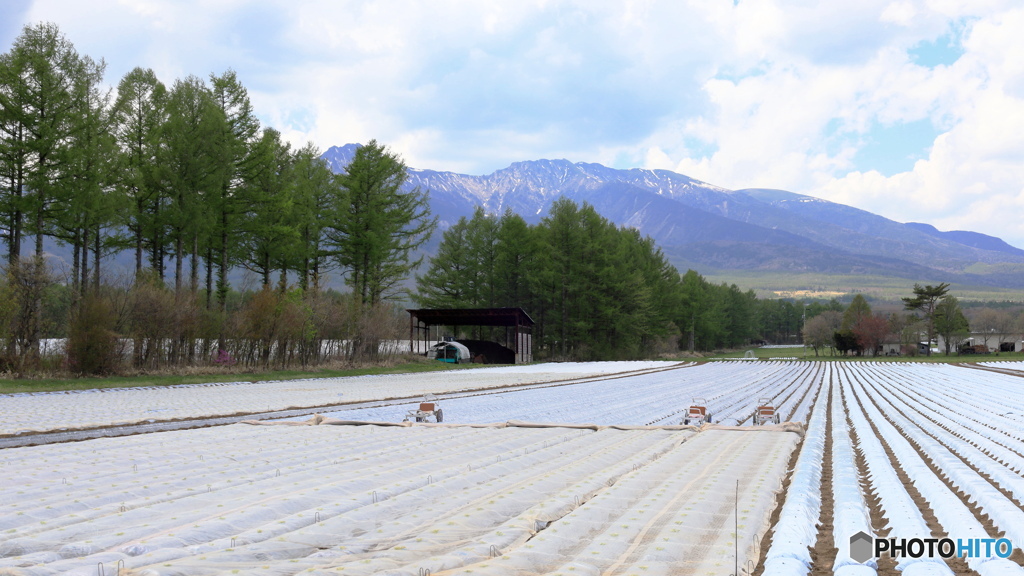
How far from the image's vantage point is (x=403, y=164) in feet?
128

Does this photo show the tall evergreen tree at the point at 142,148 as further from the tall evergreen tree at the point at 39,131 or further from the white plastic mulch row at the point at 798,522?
the white plastic mulch row at the point at 798,522

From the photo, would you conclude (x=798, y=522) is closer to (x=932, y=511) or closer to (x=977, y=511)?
(x=932, y=511)

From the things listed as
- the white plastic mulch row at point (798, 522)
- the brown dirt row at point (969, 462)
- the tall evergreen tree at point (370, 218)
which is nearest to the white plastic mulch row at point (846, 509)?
the white plastic mulch row at point (798, 522)

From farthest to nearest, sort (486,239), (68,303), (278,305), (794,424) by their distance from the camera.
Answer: (486,239) < (278,305) < (68,303) < (794,424)

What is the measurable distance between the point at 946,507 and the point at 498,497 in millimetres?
4087

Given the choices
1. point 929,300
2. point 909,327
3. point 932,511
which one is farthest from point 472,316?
point 909,327

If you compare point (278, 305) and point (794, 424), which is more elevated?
point (278, 305)

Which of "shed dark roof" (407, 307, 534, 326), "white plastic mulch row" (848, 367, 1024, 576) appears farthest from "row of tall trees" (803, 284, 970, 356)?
"white plastic mulch row" (848, 367, 1024, 576)

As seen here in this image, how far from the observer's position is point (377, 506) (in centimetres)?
575

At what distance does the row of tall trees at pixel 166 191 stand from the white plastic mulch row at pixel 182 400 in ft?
15.7

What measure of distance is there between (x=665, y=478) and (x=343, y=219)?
3223 centimetres

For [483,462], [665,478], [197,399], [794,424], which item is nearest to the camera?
[665,478]

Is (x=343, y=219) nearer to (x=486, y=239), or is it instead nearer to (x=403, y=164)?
(x=403, y=164)

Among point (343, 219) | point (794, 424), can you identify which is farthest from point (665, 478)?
point (343, 219)
